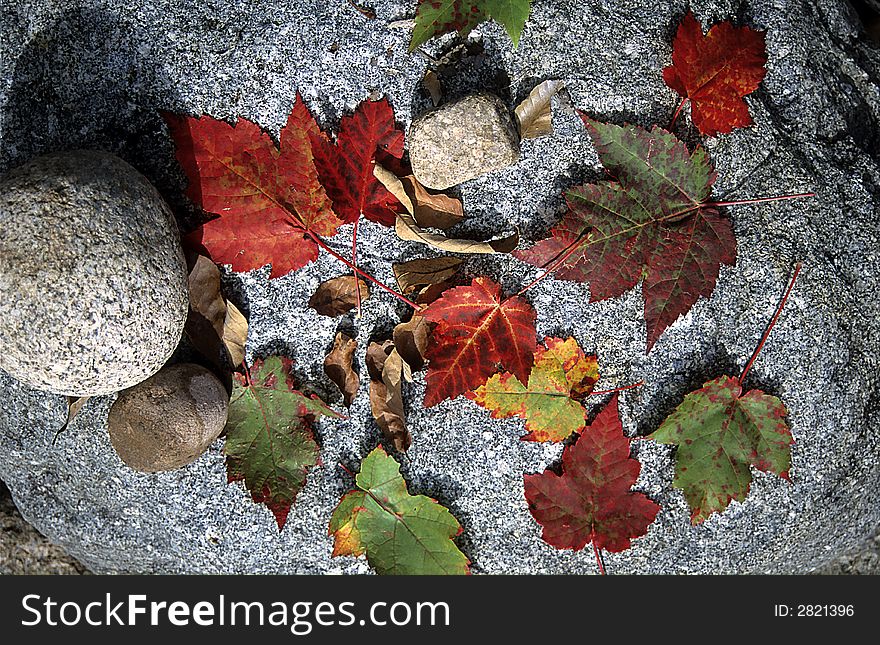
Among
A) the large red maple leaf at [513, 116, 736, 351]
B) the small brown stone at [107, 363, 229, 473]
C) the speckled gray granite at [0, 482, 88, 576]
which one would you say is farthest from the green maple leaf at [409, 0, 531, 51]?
the speckled gray granite at [0, 482, 88, 576]

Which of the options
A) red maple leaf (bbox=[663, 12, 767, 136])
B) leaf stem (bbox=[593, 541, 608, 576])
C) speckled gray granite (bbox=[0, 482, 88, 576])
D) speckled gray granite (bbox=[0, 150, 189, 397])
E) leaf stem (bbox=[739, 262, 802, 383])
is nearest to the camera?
speckled gray granite (bbox=[0, 150, 189, 397])

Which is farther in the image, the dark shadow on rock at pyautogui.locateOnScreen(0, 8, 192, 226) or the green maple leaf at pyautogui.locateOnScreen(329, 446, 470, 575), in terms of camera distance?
the green maple leaf at pyautogui.locateOnScreen(329, 446, 470, 575)

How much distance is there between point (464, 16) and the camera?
2053 mm

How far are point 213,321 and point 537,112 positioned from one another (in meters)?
1.24

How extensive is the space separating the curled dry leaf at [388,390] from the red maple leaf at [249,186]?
447 mm

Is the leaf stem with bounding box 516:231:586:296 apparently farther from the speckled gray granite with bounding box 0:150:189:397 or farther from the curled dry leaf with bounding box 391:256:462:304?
the speckled gray granite with bounding box 0:150:189:397

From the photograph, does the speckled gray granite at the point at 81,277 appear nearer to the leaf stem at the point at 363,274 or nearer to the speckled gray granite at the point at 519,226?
the speckled gray granite at the point at 519,226

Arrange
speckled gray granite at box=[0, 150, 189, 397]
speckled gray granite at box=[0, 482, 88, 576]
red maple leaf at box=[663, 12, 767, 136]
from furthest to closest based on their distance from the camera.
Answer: speckled gray granite at box=[0, 482, 88, 576]
red maple leaf at box=[663, 12, 767, 136]
speckled gray granite at box=[0, 150, 189, 397]

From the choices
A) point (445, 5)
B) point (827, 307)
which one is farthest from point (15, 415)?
point (827, 307)

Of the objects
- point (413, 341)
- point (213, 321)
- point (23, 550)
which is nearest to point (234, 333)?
point (213, 321)

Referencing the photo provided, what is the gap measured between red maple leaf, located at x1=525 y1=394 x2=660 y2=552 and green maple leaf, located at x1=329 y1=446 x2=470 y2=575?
1.04 ft

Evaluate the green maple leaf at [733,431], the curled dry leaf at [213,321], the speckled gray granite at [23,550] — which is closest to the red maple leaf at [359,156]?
the curled dry leaf at [213,321]

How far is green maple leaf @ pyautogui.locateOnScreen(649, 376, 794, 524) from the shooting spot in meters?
2.23

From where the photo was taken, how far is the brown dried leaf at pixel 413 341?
224 cm
